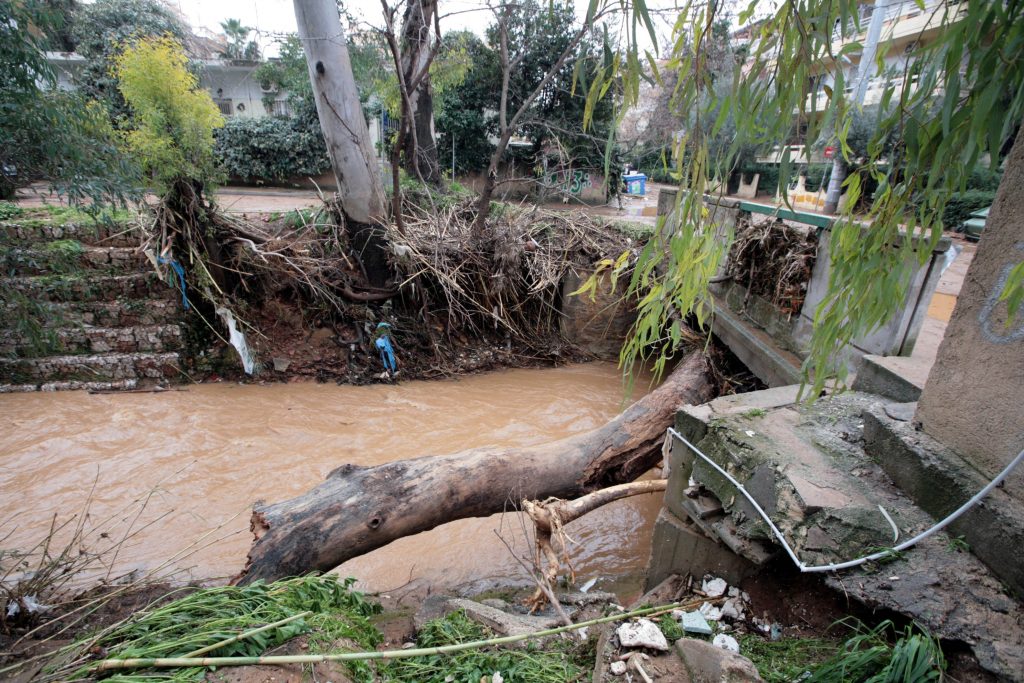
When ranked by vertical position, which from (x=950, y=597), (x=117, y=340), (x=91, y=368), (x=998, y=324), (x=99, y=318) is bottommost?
(x=91, y=368)

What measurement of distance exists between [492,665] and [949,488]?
211 centimetres

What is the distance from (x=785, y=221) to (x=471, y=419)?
4.31 meters

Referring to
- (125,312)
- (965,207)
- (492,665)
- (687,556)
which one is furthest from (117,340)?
(965,207)

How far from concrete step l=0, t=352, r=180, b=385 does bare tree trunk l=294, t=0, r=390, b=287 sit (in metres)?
3.05

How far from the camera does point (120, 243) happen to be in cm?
675

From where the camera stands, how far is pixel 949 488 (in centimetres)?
202

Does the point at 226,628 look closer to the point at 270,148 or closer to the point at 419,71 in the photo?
the point at 419,71

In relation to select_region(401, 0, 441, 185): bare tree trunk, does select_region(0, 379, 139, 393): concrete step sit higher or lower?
lower

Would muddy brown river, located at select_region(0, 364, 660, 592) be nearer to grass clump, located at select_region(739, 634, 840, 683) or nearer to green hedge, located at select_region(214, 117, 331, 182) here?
grass clump, located at select_region(739, 634, 840, 683)

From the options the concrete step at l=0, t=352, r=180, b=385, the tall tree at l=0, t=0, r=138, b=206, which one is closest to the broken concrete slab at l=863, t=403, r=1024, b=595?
the tall tree at l=0, t=0, r=138, b=206

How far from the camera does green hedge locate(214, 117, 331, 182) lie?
47.5 feet

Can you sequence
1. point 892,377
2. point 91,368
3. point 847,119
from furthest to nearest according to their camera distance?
1. point 91,368
2. point 892,377
3. point 847,119

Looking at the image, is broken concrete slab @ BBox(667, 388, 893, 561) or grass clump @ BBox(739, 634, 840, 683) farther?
broken concrete slab @ BBox(667, 388, 893, 561)

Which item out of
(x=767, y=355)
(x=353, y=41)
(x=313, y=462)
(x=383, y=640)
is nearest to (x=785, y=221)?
(x=767, y=355)
